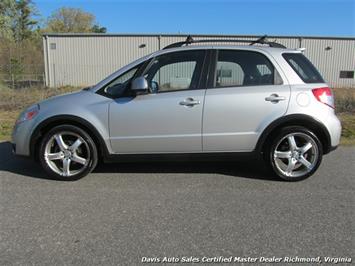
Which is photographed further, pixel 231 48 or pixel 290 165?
pixel 231 48

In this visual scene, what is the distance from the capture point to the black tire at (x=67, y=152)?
4.66m

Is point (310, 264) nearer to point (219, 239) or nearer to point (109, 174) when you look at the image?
point (219, 239)

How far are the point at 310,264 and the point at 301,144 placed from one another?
2245mm

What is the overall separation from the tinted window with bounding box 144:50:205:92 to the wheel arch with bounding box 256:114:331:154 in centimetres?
113

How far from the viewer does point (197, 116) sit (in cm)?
458

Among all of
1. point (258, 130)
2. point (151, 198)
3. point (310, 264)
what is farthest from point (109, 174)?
point (310, 264)

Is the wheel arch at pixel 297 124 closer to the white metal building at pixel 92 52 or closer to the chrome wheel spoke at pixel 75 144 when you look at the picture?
the chrome wheel spoke at pixel 75 144

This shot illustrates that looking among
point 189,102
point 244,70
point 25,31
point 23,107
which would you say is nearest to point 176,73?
point 189,102

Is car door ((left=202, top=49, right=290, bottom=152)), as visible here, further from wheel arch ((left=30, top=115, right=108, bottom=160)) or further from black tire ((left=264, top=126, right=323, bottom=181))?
wheel arch ((left=30, top=115, right=108, bottom=160))

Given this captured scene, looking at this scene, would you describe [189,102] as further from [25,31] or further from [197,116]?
[25,31]

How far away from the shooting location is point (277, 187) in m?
4.50

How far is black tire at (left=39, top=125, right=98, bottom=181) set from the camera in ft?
15.3

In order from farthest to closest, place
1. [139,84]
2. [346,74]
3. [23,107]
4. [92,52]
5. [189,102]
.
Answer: [346,74] → [92,52] → [23,107] → [189,102] → [139,84]

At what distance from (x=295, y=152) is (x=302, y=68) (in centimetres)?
116
